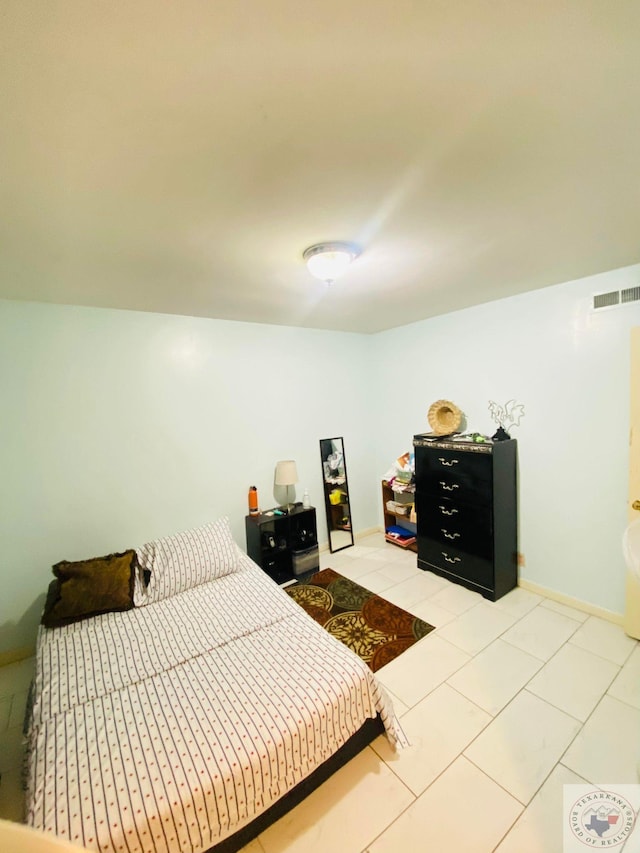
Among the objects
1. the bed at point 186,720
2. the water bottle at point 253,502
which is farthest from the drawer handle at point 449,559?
the water bottle at point 253,502

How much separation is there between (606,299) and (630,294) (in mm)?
124

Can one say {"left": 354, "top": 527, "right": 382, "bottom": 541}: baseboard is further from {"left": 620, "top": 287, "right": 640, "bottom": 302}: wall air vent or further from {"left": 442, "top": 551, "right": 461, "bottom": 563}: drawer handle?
{"left": 620, "top": 287, "right": 640, "bottom": 302}: wall air vent

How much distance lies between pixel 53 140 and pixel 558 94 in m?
1.43

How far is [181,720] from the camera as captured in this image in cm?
140

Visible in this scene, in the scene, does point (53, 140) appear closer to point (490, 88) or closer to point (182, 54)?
point (182, 54)

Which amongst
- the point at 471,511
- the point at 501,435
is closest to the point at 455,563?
the point at 471,511

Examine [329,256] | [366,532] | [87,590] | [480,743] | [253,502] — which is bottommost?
[480,743]

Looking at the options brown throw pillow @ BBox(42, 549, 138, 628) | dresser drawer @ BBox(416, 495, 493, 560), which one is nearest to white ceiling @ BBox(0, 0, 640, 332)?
brown throw pillow @ BBox(42, 549, 138, 628)

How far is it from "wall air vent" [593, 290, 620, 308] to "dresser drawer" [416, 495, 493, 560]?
1.68 m

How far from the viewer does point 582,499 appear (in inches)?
100

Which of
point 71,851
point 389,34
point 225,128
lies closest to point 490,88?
point 389,34

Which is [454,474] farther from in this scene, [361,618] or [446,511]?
[361,618]

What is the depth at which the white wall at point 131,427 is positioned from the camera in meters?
2.35

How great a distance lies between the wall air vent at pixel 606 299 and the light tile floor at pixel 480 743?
229 centimetres
